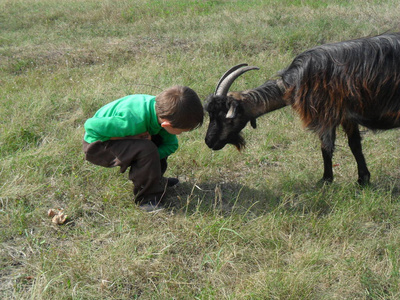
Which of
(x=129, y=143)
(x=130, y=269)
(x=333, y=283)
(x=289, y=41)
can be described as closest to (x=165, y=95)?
(x=129, y=143)

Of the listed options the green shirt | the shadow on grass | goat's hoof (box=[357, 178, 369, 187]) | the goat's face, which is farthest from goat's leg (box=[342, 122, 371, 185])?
the green shirt

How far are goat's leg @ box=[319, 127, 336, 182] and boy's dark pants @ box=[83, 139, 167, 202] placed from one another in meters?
1.61

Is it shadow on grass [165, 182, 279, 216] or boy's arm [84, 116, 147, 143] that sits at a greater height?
boy's arm [84, 116, 147, 143]

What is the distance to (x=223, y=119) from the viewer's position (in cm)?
421

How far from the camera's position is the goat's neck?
4.10m

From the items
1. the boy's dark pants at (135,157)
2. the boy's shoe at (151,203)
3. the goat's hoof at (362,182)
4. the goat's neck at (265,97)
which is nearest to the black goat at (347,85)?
the goat's neck at (265,97)

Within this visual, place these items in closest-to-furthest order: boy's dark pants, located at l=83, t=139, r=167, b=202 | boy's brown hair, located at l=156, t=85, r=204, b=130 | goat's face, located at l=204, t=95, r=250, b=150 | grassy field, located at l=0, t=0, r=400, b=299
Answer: grassy field, located at l=0, t=0, r=400, b=299 → boy's brown hair, located at l=156, t=85, r=204, b=130 → boy's dark pants, located at l=83, t=139, r=167, b=202 → goat's face, located at l=204, t=95, r=250, b=150

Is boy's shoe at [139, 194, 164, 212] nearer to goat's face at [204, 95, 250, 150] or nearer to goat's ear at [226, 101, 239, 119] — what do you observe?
goat's face at [204, 95, 250, 150]

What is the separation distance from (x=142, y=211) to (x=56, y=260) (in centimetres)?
91

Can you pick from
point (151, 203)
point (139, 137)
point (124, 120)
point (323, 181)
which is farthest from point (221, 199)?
point (124, 120)

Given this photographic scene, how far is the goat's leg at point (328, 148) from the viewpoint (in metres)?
3.81

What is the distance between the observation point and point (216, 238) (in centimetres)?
323

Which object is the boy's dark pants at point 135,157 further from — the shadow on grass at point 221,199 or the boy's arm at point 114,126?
the shadow on grass at point 221,199

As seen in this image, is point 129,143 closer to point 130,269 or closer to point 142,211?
point 142,211
